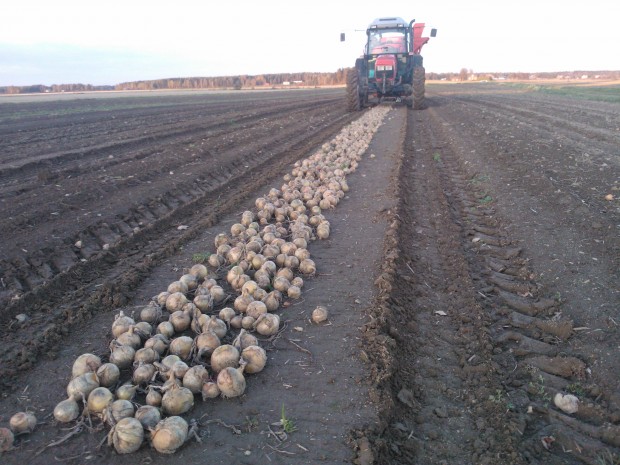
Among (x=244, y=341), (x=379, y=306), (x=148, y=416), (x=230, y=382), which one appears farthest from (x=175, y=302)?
(x=379, y=306)

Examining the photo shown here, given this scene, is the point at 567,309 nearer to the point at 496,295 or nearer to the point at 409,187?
the point at 496,295

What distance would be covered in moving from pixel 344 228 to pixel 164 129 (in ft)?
43.2

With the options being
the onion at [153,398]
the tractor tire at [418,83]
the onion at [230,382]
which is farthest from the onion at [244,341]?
the tractor tire at [418,83]

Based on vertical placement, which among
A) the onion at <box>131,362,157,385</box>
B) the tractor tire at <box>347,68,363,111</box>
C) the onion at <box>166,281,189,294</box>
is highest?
the tractor tire at <box>347,68,363,111</box>

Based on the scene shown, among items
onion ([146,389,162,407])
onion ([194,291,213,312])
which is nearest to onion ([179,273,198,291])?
onion ([194,291,213,312])

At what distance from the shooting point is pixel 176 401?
2.86m

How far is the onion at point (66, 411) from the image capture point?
2840mm

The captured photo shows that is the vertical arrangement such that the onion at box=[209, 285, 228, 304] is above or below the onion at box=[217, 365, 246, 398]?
above

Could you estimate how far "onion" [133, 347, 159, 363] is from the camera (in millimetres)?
3195

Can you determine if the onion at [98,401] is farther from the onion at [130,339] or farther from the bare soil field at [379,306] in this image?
the onion at [130,339]

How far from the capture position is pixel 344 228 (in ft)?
20.8

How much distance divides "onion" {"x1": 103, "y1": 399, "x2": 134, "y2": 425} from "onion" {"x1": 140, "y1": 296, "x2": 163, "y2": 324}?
3.45ft

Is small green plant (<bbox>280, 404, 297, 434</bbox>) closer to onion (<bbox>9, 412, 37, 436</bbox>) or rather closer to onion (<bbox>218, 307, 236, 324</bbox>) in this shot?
onion (<bbox>218, 307, 236, 324</bbox>)

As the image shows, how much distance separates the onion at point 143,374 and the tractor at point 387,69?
2007 centimetres
